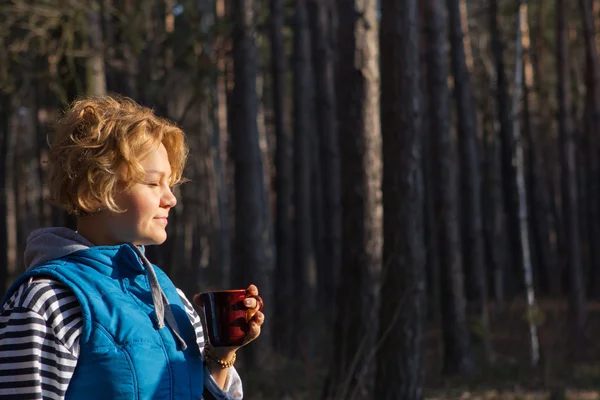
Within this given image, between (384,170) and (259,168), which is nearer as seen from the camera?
(384,170)

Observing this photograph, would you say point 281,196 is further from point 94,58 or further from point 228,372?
point 228,372

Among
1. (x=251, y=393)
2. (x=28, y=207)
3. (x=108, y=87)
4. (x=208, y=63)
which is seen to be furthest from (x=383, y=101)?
(x=28, y=207)

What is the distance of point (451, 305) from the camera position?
13680 mm

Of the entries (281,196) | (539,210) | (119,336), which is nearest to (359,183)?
(119,336)

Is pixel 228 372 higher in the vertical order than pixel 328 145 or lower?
lower

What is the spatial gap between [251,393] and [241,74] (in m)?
4.62

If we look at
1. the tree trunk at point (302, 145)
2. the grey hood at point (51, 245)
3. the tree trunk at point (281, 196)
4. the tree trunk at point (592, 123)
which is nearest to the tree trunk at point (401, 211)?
the grey hood at point (51, 245)

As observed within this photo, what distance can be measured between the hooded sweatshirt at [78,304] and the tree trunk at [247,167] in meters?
10.7

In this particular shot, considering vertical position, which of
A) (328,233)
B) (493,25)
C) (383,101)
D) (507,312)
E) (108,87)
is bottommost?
(507,312)

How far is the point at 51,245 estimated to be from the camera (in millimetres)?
2283

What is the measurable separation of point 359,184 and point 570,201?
32.1ft

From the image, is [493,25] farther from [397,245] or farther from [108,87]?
[397,245]

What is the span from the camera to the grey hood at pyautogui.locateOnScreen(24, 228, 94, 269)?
2271mm

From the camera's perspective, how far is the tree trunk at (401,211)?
870 cm
